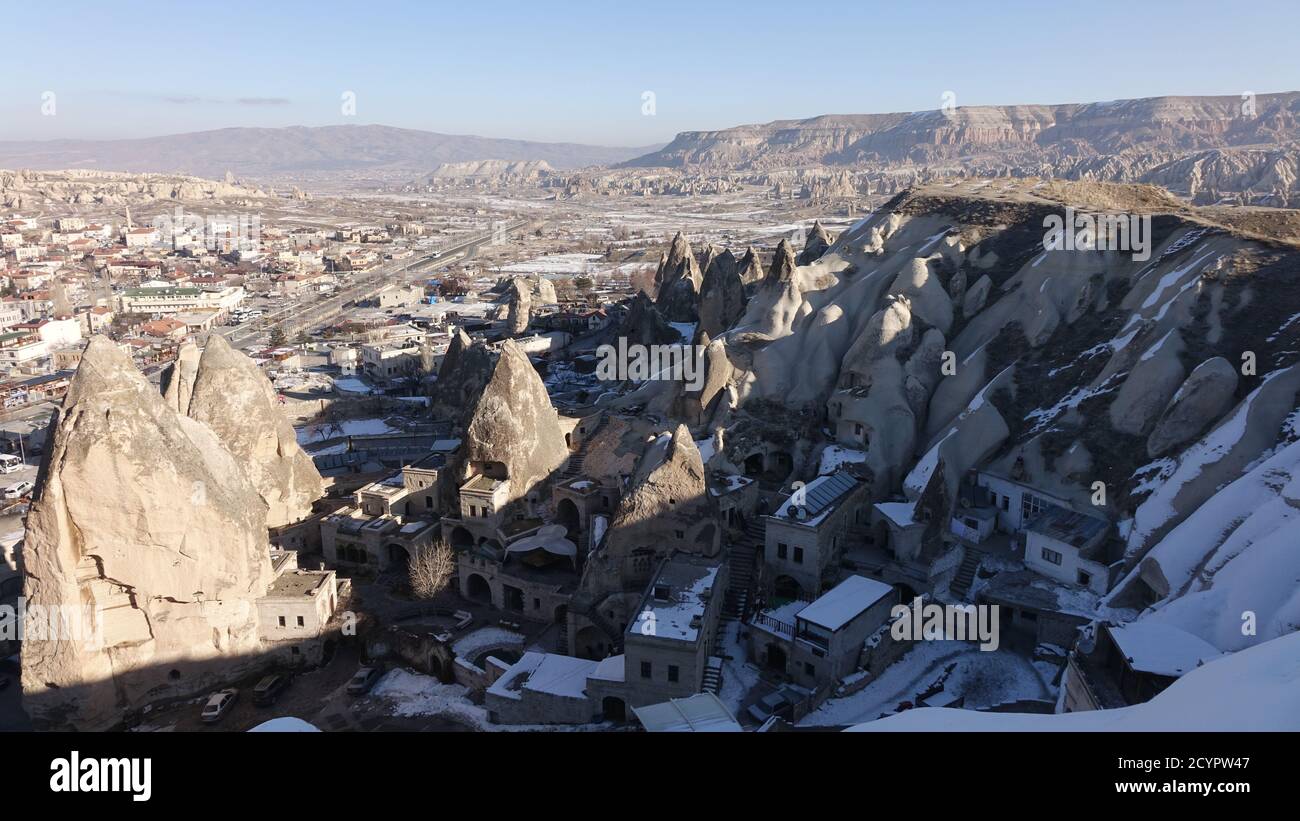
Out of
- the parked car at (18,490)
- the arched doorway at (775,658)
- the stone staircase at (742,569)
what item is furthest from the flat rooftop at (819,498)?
the parked car at (18,490)

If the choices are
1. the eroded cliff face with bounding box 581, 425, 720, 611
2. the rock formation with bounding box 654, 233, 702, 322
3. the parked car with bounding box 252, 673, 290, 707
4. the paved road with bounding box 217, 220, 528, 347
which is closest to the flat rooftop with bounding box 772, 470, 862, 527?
the eroded cliff face with bounding box 581, 425, 720, 611

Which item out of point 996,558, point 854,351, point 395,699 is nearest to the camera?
point 395,699

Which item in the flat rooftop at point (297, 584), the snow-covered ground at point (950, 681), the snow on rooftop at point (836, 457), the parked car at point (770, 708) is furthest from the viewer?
the snow on rooftop at point (836, 457)

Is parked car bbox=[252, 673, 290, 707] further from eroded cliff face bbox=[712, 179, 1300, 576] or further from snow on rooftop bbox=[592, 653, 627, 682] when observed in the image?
eroded cliff face bbox=[712, 179, 1300, 576]

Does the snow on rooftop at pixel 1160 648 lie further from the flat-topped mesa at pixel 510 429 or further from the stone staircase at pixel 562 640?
the flat-topped mesa at pixel 510 429

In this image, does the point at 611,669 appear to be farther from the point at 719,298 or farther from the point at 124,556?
the point at 719,298
